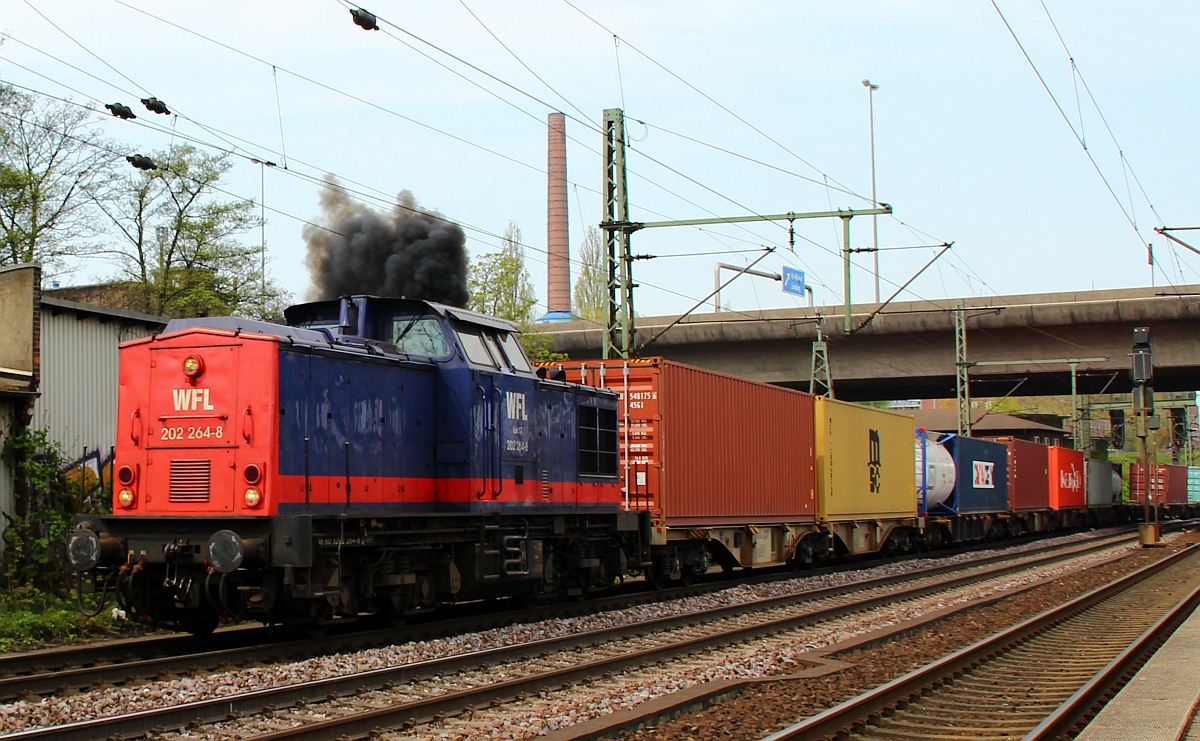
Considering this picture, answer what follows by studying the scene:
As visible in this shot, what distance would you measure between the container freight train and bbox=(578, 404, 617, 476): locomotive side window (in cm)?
3

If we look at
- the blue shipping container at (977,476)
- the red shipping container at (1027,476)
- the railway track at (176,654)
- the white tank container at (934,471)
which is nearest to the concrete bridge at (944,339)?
the red shipping container at (1027,476)

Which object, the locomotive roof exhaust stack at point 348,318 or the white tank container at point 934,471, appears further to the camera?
the white tank container at point 934,471

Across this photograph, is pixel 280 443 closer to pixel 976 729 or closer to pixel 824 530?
pixel 976 729

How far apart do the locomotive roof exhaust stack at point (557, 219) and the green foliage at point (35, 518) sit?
5473 cm

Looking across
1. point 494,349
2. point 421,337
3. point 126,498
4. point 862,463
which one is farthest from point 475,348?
point 862,463

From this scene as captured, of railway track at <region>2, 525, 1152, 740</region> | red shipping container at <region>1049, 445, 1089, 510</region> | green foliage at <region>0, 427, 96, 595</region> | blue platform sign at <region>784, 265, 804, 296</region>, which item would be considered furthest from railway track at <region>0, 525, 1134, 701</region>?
red shipping container at <region>1049, 445, 1089, 510</region>

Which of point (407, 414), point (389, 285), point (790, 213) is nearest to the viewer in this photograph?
point (407, 414)

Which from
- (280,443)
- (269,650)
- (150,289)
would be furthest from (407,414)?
(150,289)

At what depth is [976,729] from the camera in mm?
8227

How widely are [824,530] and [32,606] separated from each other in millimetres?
14250

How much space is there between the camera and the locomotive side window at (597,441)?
15102 millimetres

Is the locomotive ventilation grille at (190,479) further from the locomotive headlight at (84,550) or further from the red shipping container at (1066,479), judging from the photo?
the red shipping container at (1066,479)

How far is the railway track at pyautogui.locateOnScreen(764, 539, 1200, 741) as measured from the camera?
8125 mm

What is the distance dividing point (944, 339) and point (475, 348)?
106 feet
